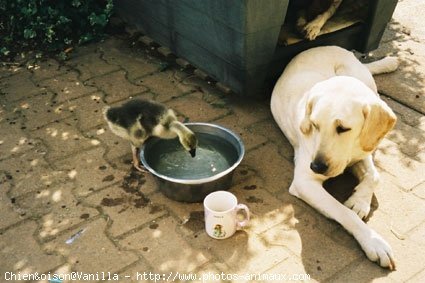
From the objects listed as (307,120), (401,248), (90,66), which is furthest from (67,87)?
(401,248)

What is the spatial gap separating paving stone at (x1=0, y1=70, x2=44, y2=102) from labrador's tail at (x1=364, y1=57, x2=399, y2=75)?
3205 mm

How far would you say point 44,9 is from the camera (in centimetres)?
590

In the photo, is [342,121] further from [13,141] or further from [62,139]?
[13,141]

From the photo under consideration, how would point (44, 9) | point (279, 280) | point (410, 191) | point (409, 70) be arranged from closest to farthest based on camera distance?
1. point (279, 280)
2. point (410, 191)
3. point (409, 70)
4. point (44, 9)

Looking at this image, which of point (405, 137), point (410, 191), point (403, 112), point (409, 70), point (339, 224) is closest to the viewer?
point (339, 224)

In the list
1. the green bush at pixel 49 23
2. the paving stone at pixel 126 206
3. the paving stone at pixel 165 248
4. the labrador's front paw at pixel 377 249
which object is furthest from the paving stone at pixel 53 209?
the green bush at pixel 49 23

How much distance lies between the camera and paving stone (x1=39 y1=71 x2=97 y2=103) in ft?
16.7

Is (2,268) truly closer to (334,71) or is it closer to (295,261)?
(295,261)

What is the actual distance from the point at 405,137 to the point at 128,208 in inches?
92.5

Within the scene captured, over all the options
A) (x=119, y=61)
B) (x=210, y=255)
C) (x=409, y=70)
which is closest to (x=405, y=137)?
(x=409, y=70)

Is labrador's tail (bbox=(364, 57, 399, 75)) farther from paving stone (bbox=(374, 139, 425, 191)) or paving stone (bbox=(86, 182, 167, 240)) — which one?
paving stone (bbox=(86, 182, 167, 240))

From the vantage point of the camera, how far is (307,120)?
3666 millimetres

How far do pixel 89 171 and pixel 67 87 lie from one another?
138cm

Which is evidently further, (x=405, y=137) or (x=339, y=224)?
(x=405, y=137)
